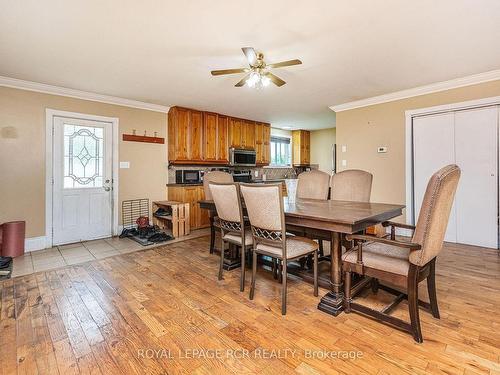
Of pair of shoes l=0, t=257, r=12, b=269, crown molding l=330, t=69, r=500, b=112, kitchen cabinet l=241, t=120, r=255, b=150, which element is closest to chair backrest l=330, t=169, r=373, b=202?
crown molding l=330, t=69, r=500, b=112

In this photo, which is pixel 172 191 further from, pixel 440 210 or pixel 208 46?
pixel 440 210

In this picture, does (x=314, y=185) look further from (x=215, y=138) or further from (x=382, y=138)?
(x=215, y=138)

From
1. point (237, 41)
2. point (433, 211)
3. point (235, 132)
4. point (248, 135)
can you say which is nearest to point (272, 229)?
point (433, 211)

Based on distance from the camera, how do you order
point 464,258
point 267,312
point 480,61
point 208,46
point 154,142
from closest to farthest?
point 267,312 < point 208,46 < point 480,61 < point 464,258 < point 154,142

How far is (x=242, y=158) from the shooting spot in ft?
19.9

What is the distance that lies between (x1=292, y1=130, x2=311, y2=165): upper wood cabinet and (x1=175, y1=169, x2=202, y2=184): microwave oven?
3.44 metres

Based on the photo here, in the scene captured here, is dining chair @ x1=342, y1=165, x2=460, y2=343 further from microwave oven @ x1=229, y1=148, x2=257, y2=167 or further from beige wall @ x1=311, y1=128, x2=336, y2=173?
beige wall @ x1=311, y1=128, x2=336, y2=173

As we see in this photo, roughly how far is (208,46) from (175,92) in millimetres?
1655

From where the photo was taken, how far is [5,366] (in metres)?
1.49

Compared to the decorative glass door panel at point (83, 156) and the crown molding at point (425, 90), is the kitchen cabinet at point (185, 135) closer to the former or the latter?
the decorative glass door panel at point (83, 156)

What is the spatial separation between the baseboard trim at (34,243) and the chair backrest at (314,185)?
3.73m

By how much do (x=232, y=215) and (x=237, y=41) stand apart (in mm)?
1657

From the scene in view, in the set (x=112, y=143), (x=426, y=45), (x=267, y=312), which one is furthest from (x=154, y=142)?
(x=426, y=45)

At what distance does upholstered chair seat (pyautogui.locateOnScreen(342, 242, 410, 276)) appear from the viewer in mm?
1717
